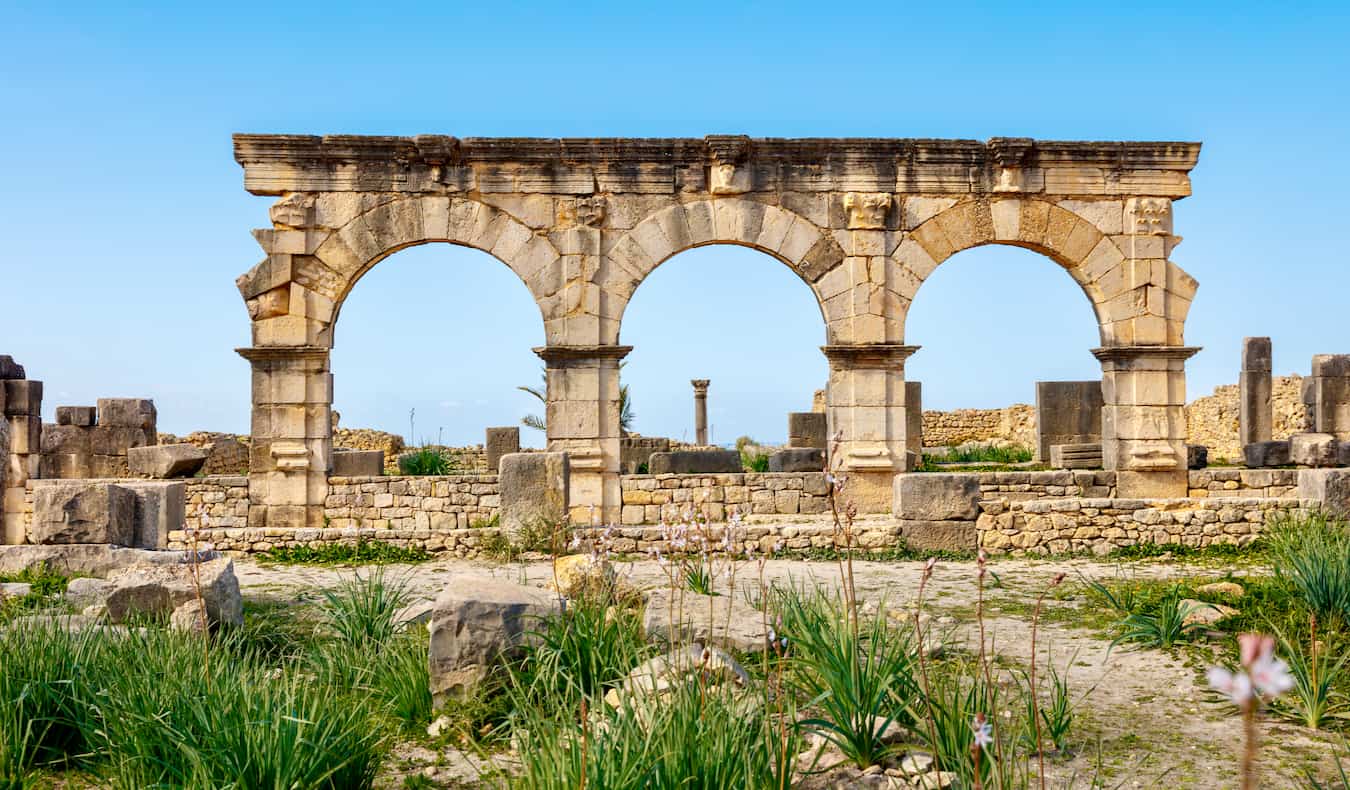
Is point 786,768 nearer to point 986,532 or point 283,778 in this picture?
point 283,778

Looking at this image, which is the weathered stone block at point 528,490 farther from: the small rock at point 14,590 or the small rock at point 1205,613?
the small rock at point 1205,613

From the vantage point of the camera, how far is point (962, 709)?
13.4 ft

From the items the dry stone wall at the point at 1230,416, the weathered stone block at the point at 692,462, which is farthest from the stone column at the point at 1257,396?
the weathered stone block at the point at 692,462

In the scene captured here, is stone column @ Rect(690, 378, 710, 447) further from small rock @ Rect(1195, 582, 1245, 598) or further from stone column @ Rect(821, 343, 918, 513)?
small rock @ Rect(1195, 582, 1245, 598)

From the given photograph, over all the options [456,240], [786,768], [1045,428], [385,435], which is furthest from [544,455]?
[385,435]

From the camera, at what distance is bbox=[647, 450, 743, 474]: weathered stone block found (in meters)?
17.3

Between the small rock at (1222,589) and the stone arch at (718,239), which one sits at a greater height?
the stone arch at (718,239)

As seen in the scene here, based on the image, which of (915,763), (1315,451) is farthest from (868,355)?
(915,763)

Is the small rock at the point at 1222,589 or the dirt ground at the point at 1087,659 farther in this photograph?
the small rock at the point at 1222,589

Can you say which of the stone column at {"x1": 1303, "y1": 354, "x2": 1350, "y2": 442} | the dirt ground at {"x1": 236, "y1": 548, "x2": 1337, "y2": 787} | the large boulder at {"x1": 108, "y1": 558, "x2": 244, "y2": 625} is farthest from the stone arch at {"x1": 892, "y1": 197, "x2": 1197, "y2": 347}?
the large boulder at {"x1": 108, "y1": 558, "x2": 244, "y2": 625}

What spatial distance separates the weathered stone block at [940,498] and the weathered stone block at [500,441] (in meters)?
9.95

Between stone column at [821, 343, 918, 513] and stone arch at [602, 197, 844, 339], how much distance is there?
82cm

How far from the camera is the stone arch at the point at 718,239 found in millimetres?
13984

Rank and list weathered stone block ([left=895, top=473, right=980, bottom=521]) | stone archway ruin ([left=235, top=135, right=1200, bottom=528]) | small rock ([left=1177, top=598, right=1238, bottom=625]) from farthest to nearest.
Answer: stone archway ruin ([left=235, top=135, right=1200, bottom=528]), weathered stone block ([left=895, top=473, right=980, bottom=521]), small rock ([left=1177, top=598, right=1238, bottom=625])
